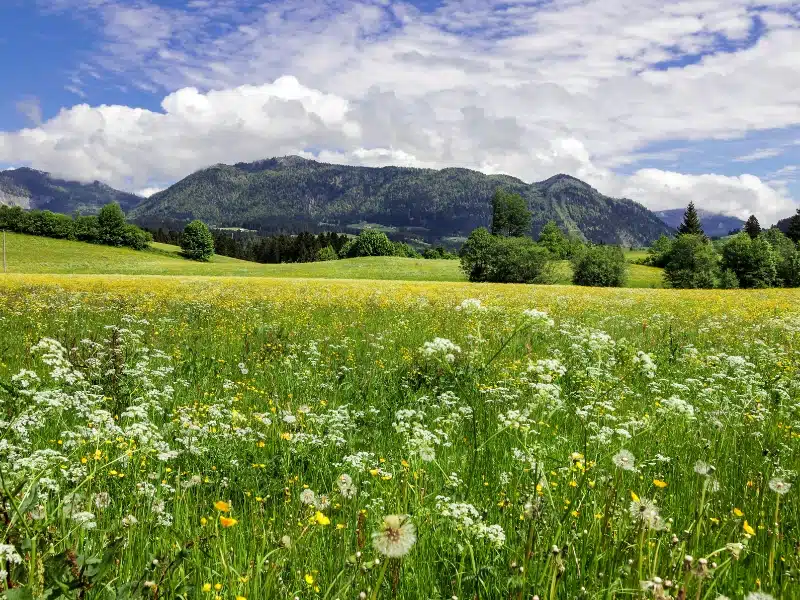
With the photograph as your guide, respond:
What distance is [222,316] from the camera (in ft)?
46.5

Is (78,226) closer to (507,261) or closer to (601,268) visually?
(507,261)

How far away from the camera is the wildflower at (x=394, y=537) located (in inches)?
66.0

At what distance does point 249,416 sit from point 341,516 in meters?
2.68

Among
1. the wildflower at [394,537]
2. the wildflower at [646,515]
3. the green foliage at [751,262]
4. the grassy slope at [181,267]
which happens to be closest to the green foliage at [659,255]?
the grassy slope at [181,267]

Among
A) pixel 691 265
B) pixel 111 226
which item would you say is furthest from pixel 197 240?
pixel 691 265

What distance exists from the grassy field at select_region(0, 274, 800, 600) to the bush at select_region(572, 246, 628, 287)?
7455 cm

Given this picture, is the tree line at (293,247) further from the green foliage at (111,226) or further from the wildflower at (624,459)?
the wildflower at (624,459)

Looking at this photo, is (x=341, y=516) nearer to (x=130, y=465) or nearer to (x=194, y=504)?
(x=194, y=504)

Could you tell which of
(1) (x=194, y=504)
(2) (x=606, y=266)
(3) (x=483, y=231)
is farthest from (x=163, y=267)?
(1) (x=194, y=504)

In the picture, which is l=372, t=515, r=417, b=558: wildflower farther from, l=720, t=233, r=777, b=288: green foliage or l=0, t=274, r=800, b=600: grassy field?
l=720, t=233, r=777, b=288: green foliage

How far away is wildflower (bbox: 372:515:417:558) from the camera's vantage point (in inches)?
66.0

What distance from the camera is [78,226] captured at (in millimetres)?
113250

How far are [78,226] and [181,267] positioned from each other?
51.3m

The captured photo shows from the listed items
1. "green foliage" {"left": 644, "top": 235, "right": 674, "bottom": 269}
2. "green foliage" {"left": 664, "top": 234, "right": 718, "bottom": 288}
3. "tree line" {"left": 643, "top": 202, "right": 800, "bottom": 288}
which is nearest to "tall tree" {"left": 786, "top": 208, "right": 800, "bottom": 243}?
"green foliage" {"left": 644, "top": 235, "right": 674, "bottom": 269}
